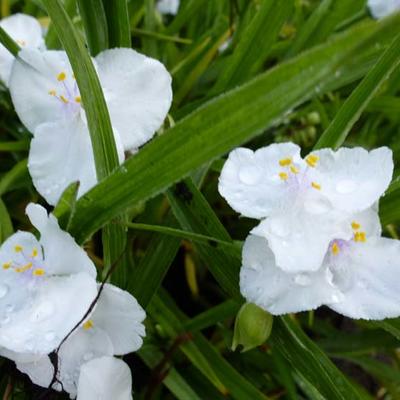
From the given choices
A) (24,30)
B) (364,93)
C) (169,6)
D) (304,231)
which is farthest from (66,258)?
(169,6)

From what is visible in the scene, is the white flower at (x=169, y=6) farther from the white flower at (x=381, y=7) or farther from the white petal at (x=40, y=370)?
the white petal at (x=40, y=370)

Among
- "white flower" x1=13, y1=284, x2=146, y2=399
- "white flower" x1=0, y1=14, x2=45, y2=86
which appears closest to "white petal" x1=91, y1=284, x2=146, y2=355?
"white flower" x1=13, y1=284, x2=146, y2=399

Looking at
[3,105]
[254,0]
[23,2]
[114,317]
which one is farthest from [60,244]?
[23,2]

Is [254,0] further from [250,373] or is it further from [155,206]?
[250,373]

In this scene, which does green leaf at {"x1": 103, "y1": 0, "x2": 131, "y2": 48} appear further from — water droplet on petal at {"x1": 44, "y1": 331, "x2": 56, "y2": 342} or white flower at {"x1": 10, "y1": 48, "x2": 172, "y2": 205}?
water droplet on petal at {"x1": 44, "y1": 331, "x2": 56, "y2": 342}

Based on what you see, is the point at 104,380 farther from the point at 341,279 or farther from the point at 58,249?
the point at 341,279

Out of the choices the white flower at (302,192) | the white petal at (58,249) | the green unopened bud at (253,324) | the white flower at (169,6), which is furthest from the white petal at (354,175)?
the white flower at (169,6)
